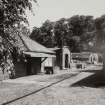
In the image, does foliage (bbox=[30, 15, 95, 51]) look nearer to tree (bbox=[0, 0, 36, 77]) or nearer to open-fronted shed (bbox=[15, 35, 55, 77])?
open-fronted shed (bbox=[15, 35, 55, 77])

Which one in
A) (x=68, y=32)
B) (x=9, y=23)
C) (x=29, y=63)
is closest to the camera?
(x=9, y=23)

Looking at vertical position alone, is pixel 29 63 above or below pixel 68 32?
below

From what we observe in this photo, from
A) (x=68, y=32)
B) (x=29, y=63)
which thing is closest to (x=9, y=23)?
(x=29, y=63)

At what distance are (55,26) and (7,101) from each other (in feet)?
309

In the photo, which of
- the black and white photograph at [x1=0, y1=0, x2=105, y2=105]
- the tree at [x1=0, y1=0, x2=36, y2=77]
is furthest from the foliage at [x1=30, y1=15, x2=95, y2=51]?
the tree at [x1=0, y1=0, x2=36, y2=77]

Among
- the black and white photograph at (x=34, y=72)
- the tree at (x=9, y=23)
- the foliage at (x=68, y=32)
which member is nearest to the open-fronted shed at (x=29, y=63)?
the black and white photograph at (x=34, y=72)

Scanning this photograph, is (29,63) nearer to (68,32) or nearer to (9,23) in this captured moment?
(9,23)

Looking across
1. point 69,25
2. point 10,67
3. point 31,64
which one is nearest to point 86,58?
point 69,25

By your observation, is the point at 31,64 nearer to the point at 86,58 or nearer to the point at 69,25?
the point at 86,58

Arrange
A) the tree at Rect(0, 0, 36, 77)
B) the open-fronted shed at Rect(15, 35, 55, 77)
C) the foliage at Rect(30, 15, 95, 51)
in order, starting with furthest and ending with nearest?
the foliage at Rect(30, 15, 95, 51) < the open-fronted shed at Rect(15, 35, 55, 77) < the tree at Rect(0, 0, 36, 77)

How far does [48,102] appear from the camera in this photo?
1283 cm

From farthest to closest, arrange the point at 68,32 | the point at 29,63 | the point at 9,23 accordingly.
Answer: the point at 68,32, the point at 29,63, the point at 9,23

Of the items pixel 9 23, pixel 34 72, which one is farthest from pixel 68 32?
pixel 9 23

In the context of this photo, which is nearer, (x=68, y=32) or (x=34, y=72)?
(x=34, y=72)
